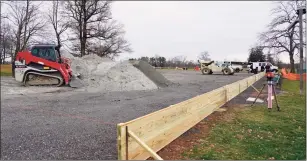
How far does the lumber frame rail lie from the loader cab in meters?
13.7

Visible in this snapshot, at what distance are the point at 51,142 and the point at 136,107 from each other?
17.3 feet

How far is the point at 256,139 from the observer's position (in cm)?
675

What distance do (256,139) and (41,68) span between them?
16.6 metres

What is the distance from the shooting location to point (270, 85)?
11102 millimetres

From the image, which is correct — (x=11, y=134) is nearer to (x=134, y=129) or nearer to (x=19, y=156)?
(x=19, y=156)

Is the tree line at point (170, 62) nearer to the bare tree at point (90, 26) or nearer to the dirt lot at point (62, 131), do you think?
the bare tree at point (90, 26)

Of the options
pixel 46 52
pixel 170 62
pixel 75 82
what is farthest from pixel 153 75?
pixel 170 62

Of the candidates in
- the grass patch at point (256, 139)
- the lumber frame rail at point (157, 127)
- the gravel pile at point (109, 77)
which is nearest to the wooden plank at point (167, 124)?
the lumber frame rail at point (157, 127)

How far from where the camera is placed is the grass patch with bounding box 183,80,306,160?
5.58 metres

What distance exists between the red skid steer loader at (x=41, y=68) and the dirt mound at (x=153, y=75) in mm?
5500

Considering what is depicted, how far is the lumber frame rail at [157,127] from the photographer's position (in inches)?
173

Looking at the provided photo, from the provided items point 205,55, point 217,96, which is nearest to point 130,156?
point 217,96

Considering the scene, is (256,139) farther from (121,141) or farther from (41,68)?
(41,68)

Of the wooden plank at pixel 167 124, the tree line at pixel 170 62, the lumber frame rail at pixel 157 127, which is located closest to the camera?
the lumber frame rail at pixel 157 127
